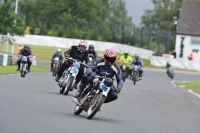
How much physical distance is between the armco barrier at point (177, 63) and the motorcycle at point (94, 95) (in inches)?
2065

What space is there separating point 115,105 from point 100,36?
6402cm

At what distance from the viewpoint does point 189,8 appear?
8031cm

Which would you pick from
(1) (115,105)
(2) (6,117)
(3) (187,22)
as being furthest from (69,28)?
(2) (6,117)

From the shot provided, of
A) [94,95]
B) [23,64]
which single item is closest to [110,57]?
[94,95]

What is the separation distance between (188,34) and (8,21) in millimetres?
→ 29126

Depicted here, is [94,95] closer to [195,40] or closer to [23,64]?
[23,64]

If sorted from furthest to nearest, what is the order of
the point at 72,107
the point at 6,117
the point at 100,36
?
the point at 100,36, the point at 72,107, the point at 6,117

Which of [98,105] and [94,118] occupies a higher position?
[98,105]

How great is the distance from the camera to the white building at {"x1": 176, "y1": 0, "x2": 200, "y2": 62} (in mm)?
77562

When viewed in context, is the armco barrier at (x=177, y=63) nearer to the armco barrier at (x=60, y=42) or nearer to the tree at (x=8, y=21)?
the armco barrier at (x=60, y=42)

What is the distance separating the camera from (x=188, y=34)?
78188 millimetres

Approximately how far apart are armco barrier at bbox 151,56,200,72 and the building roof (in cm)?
1024

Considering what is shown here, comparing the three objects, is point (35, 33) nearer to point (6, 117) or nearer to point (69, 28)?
point (69, 28)

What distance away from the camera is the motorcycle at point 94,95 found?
562 inches
